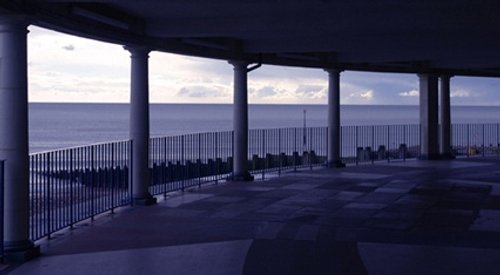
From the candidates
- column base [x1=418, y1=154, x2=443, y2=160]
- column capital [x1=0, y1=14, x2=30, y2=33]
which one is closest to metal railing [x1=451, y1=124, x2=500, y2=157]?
column base [x1=418, y1=154, x2=443, y2=160]

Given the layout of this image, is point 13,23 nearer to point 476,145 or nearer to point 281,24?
point 281,24

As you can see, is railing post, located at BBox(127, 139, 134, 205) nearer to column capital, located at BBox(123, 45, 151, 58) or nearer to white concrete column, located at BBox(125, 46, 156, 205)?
white concrete column, located at BBox(125, 46, 156, 205)

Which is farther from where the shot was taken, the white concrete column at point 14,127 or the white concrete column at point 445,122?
the white concrete column at point 445,122

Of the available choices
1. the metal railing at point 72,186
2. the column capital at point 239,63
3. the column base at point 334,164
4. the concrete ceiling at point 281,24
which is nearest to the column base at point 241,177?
the column capital at point 239,63

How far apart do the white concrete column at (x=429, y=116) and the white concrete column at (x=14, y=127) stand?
1793cm

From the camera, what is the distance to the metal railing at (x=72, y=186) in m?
11.0

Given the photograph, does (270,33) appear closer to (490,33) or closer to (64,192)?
(490,33)

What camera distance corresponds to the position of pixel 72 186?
1170cm

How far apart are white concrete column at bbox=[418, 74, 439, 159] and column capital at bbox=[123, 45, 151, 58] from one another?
13344 mm

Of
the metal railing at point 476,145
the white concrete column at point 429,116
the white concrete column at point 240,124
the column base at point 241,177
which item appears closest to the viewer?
the white concrete column at point 240,124

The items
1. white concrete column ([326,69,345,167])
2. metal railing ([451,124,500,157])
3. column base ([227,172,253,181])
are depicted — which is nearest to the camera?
column base ([227,172,253,181])

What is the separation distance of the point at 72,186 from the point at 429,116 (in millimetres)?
16602

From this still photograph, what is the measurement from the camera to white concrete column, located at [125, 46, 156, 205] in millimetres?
14398

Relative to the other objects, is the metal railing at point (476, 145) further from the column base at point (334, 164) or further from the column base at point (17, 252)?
the column base at point (17, 252)
